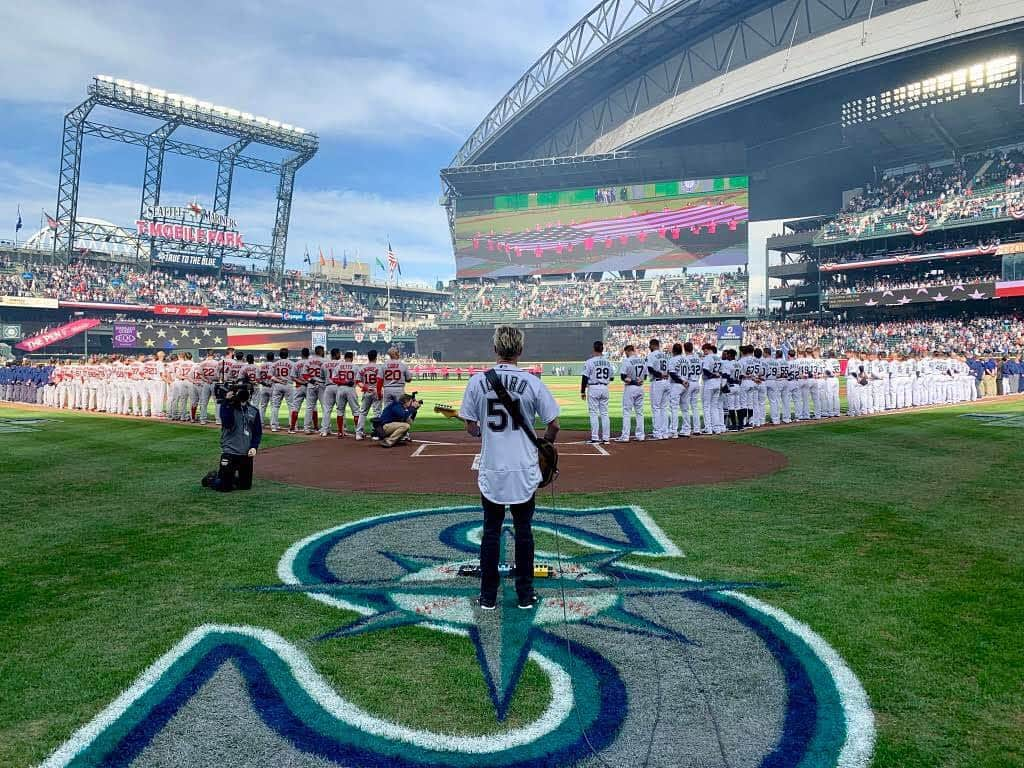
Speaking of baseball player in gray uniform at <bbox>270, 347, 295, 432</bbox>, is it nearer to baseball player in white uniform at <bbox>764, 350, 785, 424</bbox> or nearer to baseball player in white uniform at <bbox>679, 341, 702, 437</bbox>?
baseball player in white uniform at <bbox>679, 341, 702, 437</bbox>

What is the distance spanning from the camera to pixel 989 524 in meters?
6.91

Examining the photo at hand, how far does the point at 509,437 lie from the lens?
501cm

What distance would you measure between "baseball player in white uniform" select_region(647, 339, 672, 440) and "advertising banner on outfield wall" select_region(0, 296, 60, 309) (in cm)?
5783

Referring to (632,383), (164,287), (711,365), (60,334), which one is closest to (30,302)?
(60,334)

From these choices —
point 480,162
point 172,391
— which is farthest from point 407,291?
point 172,391

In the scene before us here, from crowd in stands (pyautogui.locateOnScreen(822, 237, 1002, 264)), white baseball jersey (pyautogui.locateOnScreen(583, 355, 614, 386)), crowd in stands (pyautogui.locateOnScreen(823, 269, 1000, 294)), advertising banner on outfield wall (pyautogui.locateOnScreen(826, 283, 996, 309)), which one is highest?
crowd in stands (pyautogui.locateOnScreen(822, 237, 1002, 264))

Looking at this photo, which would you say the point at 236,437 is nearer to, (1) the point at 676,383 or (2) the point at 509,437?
(2) the point at 509,437

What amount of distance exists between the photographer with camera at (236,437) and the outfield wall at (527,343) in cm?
4707

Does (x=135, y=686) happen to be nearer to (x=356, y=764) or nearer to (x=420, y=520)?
(x=356, y=764)

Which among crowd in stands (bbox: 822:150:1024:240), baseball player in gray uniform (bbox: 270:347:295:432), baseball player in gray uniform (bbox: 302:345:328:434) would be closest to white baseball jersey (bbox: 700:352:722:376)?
baseball player in gray uniform (bbox: 302:345:328:434)

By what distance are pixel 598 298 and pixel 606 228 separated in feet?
27.6

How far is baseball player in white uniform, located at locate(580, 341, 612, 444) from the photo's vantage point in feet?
48.0

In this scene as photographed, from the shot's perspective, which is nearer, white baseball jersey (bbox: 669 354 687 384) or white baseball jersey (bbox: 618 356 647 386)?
white baseball jersey (bbox: 618 356 647 386)

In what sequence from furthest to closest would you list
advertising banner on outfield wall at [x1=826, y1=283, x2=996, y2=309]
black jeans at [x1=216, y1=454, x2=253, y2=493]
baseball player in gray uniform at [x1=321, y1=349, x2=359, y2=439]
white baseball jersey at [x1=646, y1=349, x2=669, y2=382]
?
advertising banner on outfield wall at [x1=826, y1=283, x2=996, y2=309] → baseball player in gray uniform at [x1=321, y1=349, x2=359, y2=439] → white baseball jersey at [x1=646, y1=349, x2=669, y2=382] → black jeans at [x1=216, y1=454, x2=253, y2=493]
